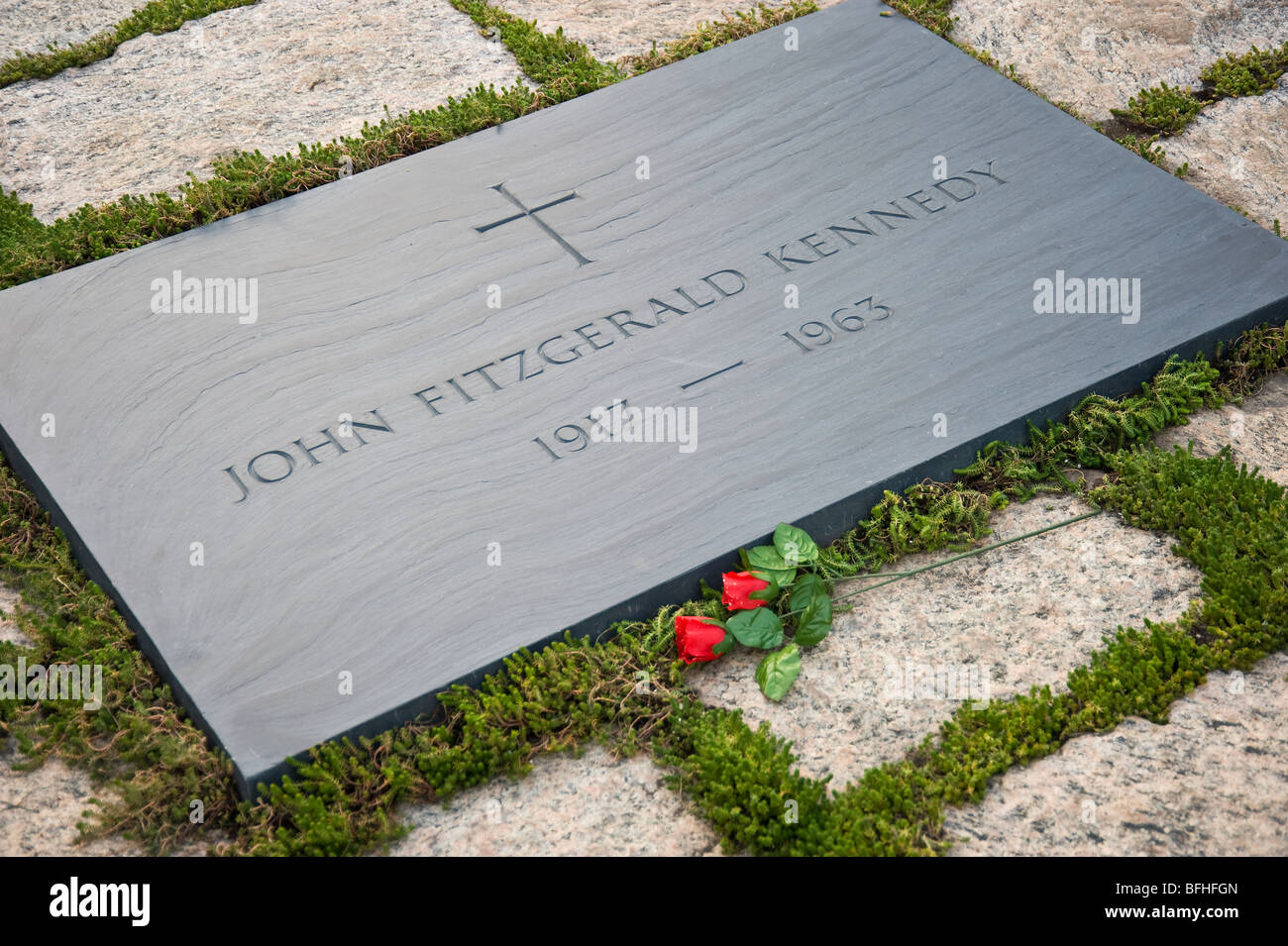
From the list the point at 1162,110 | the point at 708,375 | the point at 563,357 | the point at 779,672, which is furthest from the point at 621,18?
the point at 779,672

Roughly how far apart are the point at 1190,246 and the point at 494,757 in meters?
3.21

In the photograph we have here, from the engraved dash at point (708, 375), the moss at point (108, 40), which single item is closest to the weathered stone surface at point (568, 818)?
the engraved dash at point (708, 375)

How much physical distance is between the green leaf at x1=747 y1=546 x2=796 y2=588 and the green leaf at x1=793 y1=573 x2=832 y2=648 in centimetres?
5

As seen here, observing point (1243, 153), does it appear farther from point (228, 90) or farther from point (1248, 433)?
point (228, 90)

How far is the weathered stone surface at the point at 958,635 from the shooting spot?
10.6 feet

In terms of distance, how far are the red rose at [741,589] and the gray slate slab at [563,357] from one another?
11cm

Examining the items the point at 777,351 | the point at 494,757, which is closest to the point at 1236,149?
the point at 777,351

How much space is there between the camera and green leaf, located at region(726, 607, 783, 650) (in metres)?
3.33

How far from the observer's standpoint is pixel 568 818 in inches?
119

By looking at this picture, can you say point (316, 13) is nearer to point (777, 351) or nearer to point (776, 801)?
point (777, 351)

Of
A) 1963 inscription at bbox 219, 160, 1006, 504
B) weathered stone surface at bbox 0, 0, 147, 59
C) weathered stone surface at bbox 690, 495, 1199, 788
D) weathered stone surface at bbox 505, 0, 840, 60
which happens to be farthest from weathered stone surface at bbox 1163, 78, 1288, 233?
weathered stone surface at bbox 0, 0, 147, 59

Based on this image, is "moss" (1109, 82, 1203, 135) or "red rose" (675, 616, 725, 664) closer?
"red rose" (675, 616, 725, 664)

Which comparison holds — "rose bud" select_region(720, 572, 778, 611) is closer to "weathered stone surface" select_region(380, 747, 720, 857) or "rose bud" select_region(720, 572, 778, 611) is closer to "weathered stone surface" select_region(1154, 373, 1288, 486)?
"weathered stone surface" select_region(380, 747, 720, 857)

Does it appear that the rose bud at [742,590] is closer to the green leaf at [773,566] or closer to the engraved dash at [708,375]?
the green leaf at [773,566]
